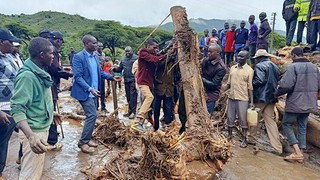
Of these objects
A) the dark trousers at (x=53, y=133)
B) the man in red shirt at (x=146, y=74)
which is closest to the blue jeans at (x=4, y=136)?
the dark trousers at (x=53, y=133)

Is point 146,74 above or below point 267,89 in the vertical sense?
above

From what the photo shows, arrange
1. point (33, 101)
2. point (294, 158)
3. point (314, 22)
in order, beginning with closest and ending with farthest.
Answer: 1. point (33, 101)
2. point (294, 158)
3. point (314, 22)

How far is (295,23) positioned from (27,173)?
30.0 feet

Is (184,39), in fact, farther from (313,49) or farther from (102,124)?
(313,49)

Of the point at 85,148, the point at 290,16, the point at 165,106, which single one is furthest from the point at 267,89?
the point at 290,16

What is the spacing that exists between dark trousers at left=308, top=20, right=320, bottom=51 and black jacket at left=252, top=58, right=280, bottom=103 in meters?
3.53

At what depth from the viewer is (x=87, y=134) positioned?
5.07 m

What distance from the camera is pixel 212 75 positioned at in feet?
19.1

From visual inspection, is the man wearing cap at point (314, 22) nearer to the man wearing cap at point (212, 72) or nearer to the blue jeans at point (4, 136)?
the man wearing cap at point (212, 72)

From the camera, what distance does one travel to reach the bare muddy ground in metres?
4.24

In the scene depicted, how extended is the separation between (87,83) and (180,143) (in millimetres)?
1985

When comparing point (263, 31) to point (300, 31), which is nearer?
point (263, 31)

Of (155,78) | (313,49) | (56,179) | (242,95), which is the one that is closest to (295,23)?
(313,49)

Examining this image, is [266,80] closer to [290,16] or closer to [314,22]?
[314,22]
